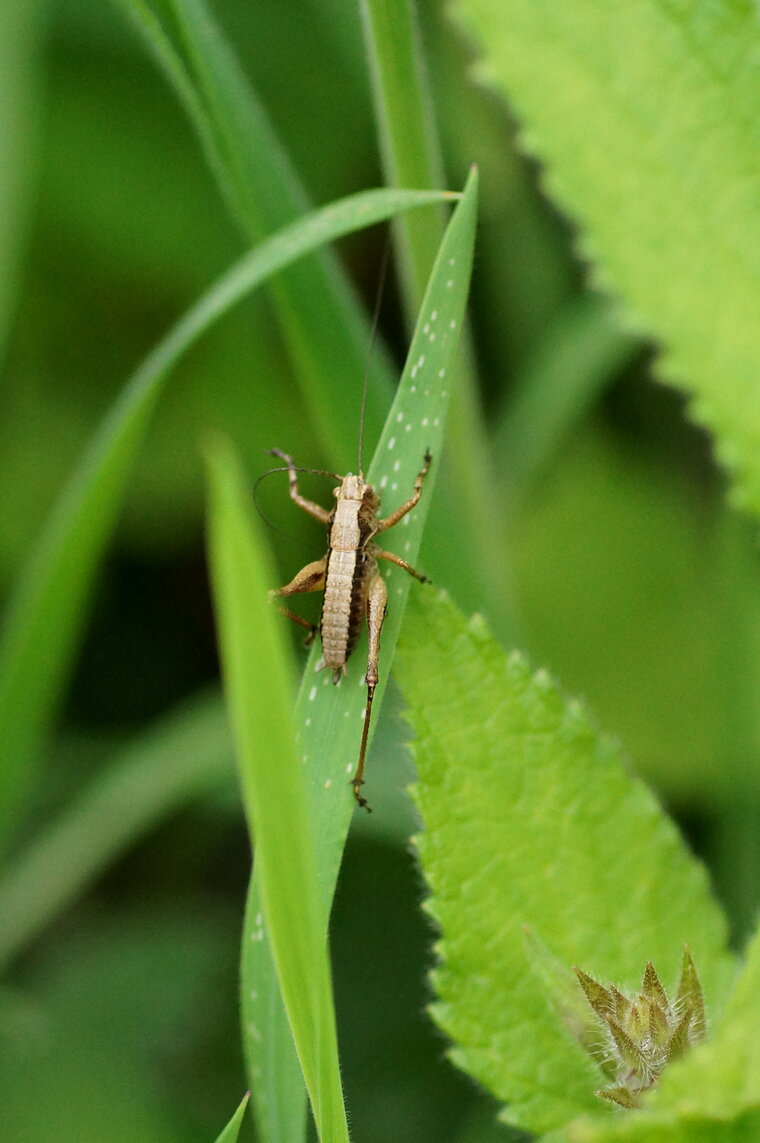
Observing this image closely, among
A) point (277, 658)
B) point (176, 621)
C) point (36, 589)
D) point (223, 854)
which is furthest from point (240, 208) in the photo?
point (223, 854)

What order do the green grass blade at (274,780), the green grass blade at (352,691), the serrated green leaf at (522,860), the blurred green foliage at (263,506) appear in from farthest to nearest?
1. the blurred green foliage at (263,506)
2. the green grass blade at (352,691)
3. the serrated green leaf at (522,860)
4. the green grass blade at (274,780)

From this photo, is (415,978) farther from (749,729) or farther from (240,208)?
(240,208)

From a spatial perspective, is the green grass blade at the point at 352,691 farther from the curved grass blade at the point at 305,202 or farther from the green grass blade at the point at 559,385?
the green grass blade at the point at 559,385

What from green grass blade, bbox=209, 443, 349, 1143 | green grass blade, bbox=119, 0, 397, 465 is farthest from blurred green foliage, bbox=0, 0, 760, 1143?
green grass blade, bbox=209, 443, 349, 1143

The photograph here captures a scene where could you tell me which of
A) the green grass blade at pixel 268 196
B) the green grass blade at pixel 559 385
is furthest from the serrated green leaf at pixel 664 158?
the green grass blade at pixel 559 385

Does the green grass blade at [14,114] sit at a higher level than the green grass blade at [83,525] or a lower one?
higher

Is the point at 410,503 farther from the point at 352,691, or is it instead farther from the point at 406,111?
the point at 406,111

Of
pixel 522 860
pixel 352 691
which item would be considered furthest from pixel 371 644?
pixel 522 860
